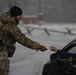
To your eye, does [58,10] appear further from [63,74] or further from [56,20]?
[63,74]

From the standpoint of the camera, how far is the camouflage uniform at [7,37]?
7.18 meters

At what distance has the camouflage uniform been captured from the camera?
23.6ft

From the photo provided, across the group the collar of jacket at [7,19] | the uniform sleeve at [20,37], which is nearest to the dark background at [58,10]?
the uniform sleeve at [20,37]

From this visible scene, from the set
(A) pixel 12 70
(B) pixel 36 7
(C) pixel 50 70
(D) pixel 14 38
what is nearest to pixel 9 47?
(D) pixel 14 38

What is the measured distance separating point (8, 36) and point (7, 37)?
1.1 inches

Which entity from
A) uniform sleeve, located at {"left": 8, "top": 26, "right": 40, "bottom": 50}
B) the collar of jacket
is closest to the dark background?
uniform sleeve, located at {"left": 8, "top": 26, "right": 40, "bottom": 50}

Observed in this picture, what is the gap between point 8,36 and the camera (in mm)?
7270

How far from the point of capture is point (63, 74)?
693cm

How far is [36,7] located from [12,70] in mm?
87237

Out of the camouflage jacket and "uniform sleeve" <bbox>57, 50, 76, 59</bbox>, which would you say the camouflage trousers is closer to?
the camouflage jacket

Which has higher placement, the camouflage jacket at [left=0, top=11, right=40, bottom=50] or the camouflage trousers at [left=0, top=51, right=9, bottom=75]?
the camouflage jacket at [left=0, top=11, right=40, bottom=50]

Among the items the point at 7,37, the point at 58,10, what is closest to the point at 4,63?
the point at 7,37

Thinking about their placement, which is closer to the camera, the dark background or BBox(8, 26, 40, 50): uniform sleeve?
BBox(8, 26, 40, 50): uniform sleeve

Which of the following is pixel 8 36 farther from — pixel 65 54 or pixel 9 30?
pixel 65 54
